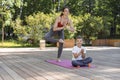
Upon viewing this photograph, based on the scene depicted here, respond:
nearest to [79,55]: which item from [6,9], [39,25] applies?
[39,25]

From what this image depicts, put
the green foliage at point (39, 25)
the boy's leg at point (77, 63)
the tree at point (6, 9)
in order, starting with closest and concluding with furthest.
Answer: the boy's leg at point (77, 63)
the green foliage at point (39, 25)
the tree at point (6, 9)

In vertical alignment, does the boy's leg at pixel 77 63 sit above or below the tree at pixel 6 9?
below

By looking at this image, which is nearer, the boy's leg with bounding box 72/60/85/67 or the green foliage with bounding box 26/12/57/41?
the boy's leg with bounding box 72/60/85/67

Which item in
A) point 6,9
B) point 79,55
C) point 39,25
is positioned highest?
point 6,9

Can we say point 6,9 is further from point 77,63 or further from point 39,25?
point 77,63

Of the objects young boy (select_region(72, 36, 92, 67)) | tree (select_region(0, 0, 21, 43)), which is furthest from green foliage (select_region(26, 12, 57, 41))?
young boy (select_region(72, 36, 92, 67))

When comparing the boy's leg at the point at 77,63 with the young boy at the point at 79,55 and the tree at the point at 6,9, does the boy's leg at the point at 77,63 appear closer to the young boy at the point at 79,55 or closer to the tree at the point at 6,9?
the young boy at the point at 79,55

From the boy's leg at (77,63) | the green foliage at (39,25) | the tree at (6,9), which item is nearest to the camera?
the boy's leg at (77,63)

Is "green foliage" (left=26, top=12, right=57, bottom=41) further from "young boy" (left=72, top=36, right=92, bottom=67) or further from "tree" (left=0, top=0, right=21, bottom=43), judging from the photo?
"young boy" (left=72, top=36, right=92, bottom=67)

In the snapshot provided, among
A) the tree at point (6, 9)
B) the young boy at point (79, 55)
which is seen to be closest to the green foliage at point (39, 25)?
the tree at point (6, 9)

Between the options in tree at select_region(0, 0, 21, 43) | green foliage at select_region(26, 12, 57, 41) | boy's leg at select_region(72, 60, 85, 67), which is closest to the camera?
boy's leg at select_region(72, 60, 85, 67)

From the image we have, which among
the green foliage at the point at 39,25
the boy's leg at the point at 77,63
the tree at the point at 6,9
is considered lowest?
the boy's leg at the point at 77,63

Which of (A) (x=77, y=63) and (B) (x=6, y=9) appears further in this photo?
(B) (x=6, y=9)

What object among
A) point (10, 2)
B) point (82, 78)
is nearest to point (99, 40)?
point (10, 2)
